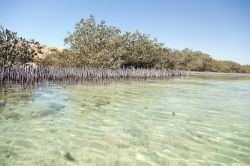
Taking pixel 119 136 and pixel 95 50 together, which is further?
pixel 95 50

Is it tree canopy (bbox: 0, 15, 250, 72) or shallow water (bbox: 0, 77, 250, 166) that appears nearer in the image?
shallow water (bbox: 0, 77, 250, 166)

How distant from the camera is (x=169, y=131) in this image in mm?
7043

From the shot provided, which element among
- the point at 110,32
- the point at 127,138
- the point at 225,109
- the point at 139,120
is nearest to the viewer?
the point at 127,138

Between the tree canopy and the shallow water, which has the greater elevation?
Result: the tree canopy

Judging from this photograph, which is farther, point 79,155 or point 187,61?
point 187,61

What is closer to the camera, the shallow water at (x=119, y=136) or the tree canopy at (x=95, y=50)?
the shallow water at (x=119, y=136)

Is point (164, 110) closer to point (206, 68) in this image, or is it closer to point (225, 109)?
point (225, 109)

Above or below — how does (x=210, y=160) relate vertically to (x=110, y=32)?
below

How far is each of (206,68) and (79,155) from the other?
77.3 metres

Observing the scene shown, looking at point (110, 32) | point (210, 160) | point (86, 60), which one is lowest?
point (210, 160)

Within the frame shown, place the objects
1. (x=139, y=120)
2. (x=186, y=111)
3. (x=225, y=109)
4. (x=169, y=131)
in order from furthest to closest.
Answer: (x=225, y=109)
(x=186, y=111)
(x=139, y=120)
(x=169, y=131)

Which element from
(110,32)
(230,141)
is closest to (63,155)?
(230,141)

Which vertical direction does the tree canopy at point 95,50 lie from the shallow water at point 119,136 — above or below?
above

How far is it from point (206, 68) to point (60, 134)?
76244mm
